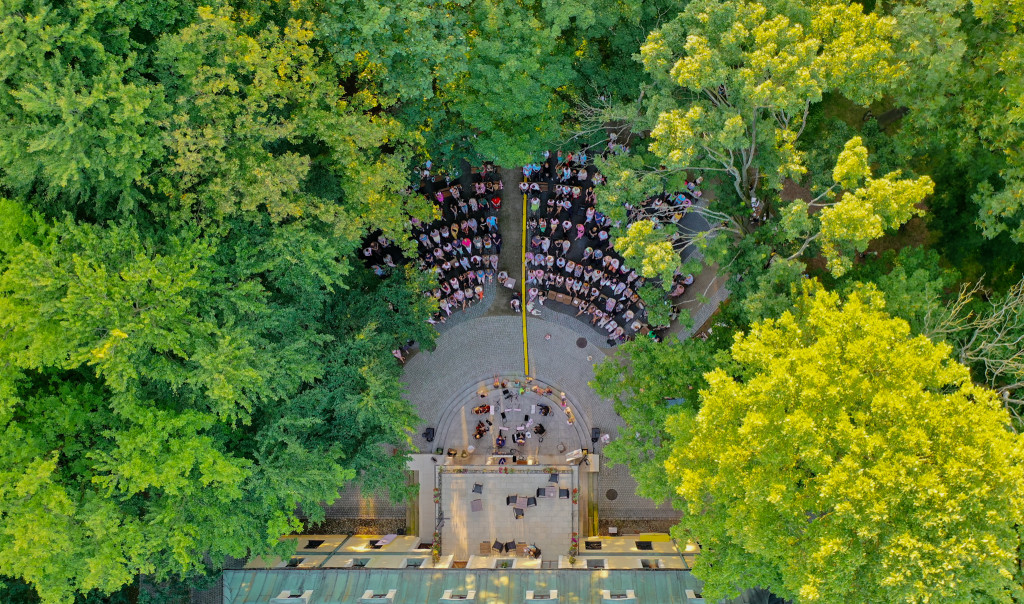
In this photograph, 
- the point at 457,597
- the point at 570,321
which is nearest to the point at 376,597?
the point at 457,597

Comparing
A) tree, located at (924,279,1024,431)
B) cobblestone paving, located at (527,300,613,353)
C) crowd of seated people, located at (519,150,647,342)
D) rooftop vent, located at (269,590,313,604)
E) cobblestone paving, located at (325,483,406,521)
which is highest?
crowd of seated people, located at (519,150,647,342)

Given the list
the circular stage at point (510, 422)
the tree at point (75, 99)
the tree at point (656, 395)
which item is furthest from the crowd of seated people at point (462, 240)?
the tree at point (75, 99)

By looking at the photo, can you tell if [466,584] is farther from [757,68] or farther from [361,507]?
[757,68]

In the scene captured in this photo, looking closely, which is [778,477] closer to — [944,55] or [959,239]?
[944,55]

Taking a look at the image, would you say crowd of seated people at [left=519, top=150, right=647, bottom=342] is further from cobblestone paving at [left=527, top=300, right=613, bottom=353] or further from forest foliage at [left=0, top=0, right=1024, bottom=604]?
forest foliage at [left=0, top=0, right=1024, bottom=604]

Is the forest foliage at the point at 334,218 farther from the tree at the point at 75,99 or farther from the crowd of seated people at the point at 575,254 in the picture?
the crowd of seated people at the point at 575,254

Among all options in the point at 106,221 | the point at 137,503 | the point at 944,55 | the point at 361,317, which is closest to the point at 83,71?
the point at 106,221

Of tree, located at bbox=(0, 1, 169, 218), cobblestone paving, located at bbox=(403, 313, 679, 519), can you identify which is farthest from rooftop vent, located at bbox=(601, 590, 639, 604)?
tree, located at bbox=(0, 1, 169, 218)

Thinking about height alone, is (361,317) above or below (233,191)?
below
